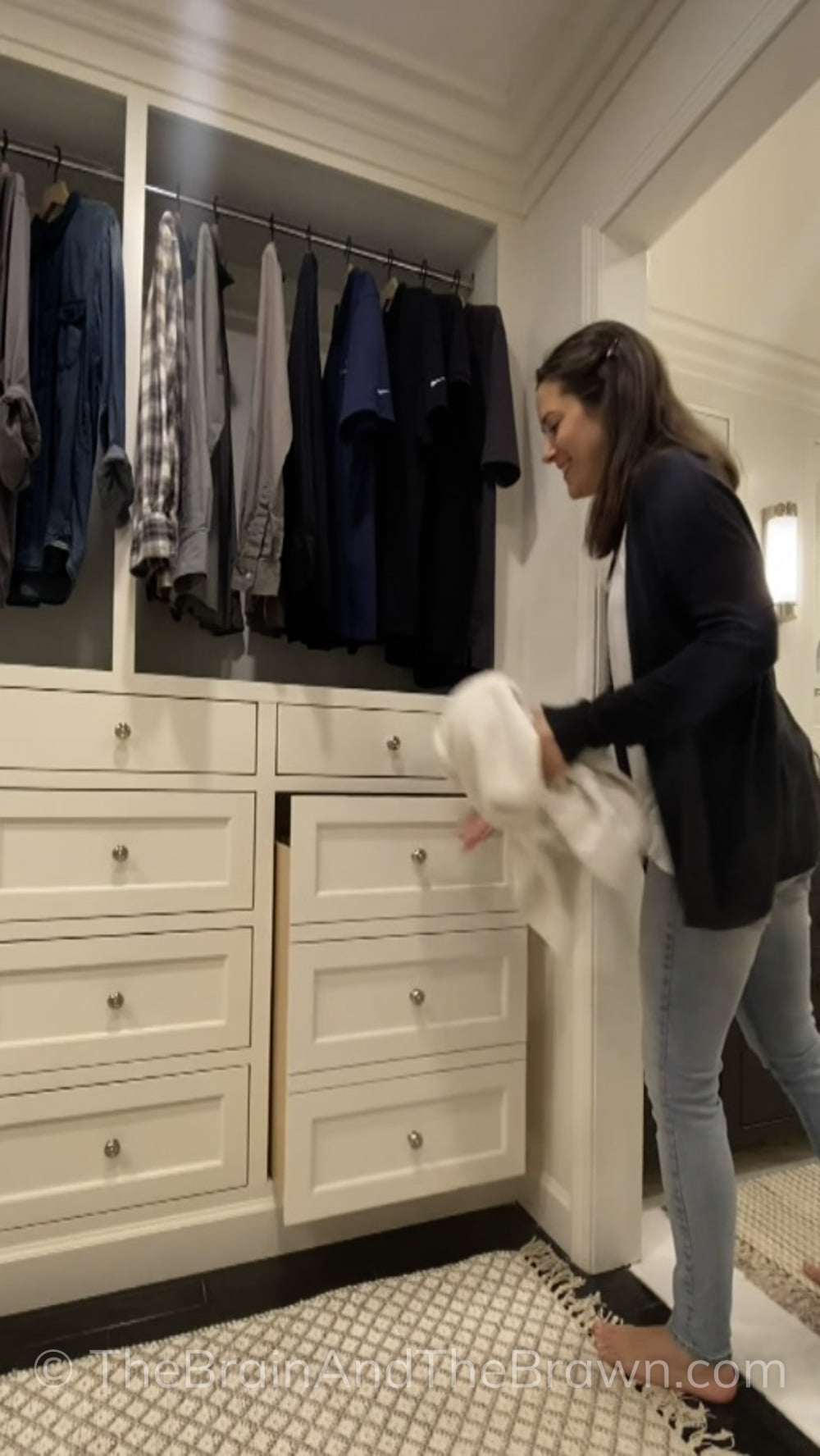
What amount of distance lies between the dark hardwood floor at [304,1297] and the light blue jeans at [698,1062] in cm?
10

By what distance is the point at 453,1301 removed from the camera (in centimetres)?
129

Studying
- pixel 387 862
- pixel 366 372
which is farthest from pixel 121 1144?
pixel 366 372

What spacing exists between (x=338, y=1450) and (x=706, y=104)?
1954 mm

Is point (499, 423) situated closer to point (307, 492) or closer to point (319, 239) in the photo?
point (307, 492)

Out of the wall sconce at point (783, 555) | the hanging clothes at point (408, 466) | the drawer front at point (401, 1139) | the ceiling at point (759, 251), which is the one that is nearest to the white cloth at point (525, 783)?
the hanging clothes at point (408, 466)

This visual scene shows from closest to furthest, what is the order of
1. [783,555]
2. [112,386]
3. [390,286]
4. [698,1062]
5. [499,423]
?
1. [698,1062]
2. [112,386]
3. [499,423]
4. [390,286]
5. [783,555]

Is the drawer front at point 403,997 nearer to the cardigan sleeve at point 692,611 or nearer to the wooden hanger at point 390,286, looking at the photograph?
the cardigan sleeve at point 692,611

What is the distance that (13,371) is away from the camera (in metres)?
1.28

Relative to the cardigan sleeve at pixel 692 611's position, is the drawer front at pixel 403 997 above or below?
below

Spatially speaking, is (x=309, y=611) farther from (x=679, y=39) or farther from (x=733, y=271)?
(x=733, y=271)

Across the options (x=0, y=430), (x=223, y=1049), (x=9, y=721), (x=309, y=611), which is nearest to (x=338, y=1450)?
(x=223, y=1049)

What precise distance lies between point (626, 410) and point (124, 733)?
914mm

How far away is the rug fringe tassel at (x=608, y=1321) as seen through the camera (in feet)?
3.35

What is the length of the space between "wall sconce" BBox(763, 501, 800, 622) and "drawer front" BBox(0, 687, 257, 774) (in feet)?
5.41
